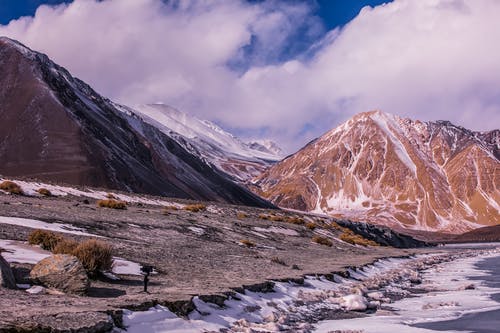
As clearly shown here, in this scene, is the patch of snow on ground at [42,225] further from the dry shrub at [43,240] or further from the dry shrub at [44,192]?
the dry shrub at [44,192]

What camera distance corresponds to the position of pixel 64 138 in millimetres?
82188

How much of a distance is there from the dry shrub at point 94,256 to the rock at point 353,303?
7996mm

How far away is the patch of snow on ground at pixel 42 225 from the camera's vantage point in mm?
19172

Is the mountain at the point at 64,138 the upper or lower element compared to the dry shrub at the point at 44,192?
upper

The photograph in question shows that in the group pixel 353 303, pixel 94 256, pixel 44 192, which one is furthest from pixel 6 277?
pixel 44 192

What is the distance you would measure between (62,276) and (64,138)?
75.8 metres

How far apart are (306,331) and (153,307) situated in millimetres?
4111

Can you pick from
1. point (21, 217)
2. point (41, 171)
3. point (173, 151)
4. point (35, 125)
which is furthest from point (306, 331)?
point (173, 151)

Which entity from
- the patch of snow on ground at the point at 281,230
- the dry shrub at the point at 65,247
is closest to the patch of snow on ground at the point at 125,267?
the dry shrub at the point at 65,247

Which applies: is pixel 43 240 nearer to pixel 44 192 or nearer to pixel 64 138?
pixel 44 192

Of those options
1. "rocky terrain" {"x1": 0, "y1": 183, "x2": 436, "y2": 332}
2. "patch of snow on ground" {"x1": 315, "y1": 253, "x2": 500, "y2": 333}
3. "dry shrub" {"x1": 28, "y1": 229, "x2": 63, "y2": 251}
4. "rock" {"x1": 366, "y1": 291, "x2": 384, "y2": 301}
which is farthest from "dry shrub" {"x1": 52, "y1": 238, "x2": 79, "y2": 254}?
"rock" {"x1": 366, "y1": 291, "x2": 384, "y2": 301}

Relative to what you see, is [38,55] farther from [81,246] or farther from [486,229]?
[486,229]

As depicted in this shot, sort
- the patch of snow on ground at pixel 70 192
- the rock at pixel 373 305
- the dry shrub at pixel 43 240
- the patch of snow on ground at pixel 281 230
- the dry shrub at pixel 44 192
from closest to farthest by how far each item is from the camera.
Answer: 1. the dry shrub at pixel 43 240
2. the rock at pixel 373 305
3. the dry shrub at pixel 44 192
4. the patch of snow on ground at pixel 70 192
5. the patch of snow on ground at pixel 281 230

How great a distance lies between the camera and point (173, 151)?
141625 millimetres
